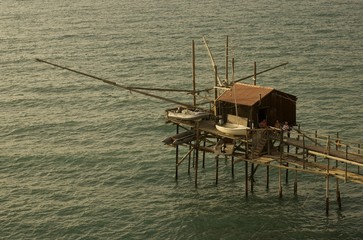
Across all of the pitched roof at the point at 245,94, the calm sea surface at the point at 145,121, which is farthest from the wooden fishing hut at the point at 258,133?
the calm sea surface at the point at 145,121

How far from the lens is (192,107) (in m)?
48.1

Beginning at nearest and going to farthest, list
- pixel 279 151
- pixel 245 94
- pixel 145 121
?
1. pixel 279 151
2. pixel 245 94
3. pixel 145 121

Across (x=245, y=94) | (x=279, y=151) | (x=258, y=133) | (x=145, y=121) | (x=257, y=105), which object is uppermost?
(x=245, y=94)

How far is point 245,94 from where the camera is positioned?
46500 mm

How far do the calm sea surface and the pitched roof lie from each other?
7739 millimetres

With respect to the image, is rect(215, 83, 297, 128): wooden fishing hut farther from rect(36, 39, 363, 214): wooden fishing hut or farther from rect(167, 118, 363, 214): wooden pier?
rect(167, 118, 363, 214): wooden pier

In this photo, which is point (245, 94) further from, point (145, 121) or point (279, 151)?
point (145, 121)

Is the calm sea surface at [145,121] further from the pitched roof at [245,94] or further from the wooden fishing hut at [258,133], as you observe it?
the pitched roof at [245,94]

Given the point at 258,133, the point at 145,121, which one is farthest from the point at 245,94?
the point at 145,121

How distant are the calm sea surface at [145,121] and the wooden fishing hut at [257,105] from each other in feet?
20.6

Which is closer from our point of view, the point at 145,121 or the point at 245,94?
the point at 245,94

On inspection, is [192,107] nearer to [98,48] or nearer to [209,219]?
[209,219]

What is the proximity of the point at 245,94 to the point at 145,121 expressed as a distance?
2075 cm

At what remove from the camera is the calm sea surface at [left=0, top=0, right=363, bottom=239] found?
45.7 m
